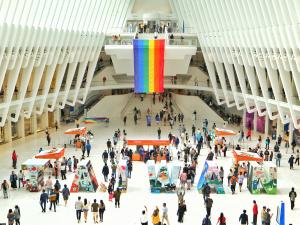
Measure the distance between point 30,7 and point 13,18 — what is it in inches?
66.9

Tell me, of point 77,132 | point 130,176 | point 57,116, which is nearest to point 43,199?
point 130,176

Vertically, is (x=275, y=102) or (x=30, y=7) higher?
(x=30, y=7)

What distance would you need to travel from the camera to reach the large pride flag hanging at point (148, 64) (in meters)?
43.4

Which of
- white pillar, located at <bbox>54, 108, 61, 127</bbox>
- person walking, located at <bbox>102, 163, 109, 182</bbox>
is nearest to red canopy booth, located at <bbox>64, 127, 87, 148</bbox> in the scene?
person walking, located at <bbox>102, 163, 109, 182</bbox>

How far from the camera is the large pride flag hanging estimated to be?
43.4 meters

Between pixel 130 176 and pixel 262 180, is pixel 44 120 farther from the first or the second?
pixel 262 180

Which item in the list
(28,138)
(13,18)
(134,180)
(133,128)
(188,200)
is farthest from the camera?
(133,128)

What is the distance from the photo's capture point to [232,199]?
23609 mm

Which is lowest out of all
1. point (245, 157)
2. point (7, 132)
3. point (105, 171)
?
point (105, 171)

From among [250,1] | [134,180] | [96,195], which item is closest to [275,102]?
[250,1]

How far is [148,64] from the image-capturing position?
44.2 meters

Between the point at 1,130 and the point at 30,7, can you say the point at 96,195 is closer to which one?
the point at 30,7

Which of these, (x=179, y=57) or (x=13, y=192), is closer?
(x=13, y=192)

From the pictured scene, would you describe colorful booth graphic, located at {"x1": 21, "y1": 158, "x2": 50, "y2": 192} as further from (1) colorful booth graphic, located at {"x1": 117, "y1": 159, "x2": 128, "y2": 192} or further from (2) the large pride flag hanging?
(2) the large pride flag hanging
